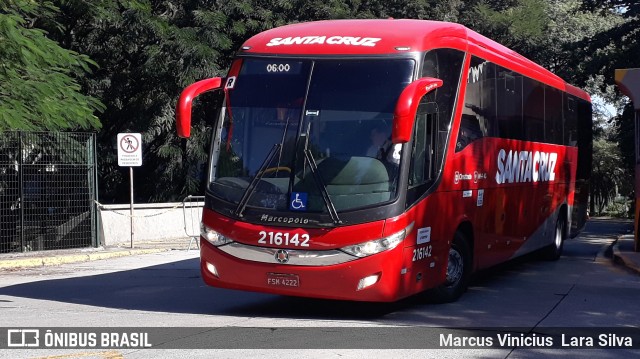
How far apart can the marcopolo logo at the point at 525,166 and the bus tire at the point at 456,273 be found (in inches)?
75.0

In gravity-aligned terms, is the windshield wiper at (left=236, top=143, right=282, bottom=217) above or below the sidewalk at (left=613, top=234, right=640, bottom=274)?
above

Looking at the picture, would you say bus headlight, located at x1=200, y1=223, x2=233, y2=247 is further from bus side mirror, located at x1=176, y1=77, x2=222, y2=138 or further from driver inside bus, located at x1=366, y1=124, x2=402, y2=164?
driver inside bus, located at x1=366, y1=124, x2=402, y2=164

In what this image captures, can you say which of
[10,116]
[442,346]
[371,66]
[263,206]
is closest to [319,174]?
[263,206]

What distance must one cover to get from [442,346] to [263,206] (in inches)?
109

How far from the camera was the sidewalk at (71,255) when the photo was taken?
1847cm

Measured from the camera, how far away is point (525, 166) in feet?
49.9

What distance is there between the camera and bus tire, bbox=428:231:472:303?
1193 cm

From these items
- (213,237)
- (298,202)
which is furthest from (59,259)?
(298,202)

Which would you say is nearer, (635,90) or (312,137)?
(312,137)

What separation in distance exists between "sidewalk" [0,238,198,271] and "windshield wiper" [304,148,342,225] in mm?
10161

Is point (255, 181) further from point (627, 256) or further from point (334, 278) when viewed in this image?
point (627, 256)

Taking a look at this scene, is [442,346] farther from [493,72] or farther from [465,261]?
[493,72]

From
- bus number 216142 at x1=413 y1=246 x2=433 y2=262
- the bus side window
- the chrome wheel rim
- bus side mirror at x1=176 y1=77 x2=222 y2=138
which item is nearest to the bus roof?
the bus side window

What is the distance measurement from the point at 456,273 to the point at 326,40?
12.2ft
